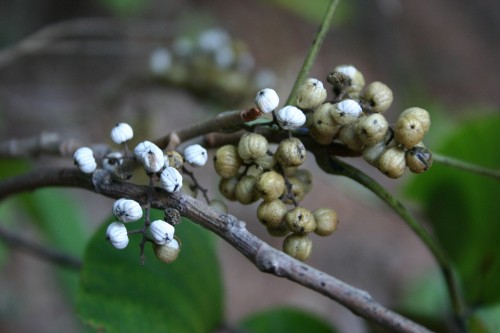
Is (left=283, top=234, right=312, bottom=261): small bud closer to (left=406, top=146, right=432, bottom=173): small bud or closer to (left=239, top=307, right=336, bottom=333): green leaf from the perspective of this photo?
(left=406, top=146, right=432, bottom=173): small bud

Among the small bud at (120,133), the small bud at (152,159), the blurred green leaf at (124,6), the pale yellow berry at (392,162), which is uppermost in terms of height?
the pale yellow berry at (392,162)

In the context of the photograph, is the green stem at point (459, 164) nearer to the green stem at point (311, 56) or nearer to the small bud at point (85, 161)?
the green stem at point (311, 56)

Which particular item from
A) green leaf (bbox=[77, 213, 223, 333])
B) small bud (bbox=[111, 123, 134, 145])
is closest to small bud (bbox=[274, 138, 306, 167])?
small bud (bbox=[111, 123, 134, 145])

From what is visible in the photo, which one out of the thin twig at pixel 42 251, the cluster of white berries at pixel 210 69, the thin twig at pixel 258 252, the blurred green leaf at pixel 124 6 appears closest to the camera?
the thin twig at pixel 258 252

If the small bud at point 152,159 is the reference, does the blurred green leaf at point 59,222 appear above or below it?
below

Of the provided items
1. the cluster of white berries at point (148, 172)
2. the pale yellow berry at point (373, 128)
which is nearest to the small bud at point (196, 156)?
the cluster of white berries at point (148, 172)

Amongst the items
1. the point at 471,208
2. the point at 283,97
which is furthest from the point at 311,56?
the point at 283,97
